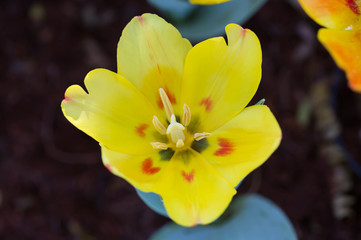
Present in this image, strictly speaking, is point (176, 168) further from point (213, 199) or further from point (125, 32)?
point (125, 32)

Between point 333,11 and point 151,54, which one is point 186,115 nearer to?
point 151,54

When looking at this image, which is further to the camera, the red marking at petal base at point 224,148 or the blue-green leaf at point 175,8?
the blue-green leaf at point 175,8

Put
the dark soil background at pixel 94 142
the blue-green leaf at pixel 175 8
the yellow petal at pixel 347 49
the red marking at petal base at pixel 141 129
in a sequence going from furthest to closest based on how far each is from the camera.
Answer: the dark soil background at pixel 94 142, the blue-green leaf at pixel 175 8, the red marking at petal base at pixel 141 129, the yellow petal at pixel 347 49

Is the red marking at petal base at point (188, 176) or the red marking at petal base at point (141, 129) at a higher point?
the red marking at petal base at point (141, 129)

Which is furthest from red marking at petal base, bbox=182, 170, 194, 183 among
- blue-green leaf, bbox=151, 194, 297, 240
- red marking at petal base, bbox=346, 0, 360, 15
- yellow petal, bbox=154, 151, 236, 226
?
red marking at petal base, bbox=346, 0, 360, 15

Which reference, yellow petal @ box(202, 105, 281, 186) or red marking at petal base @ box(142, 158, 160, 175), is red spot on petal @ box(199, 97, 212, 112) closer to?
yellow petal @ box(202, 105, 281, 186)

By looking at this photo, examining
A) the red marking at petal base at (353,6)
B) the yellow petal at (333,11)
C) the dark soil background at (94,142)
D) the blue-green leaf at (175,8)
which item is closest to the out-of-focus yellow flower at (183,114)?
the yellow petal at (333,11)

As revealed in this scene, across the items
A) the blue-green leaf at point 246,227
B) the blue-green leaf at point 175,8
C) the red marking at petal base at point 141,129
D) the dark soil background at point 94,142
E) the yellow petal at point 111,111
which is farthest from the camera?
the dark soil background at point 94,142

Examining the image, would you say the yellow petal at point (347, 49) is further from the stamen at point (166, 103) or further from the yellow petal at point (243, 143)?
the stamen at point (166, 103)
